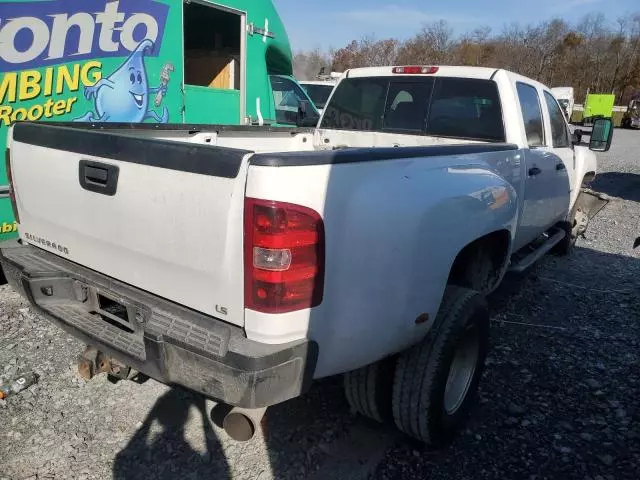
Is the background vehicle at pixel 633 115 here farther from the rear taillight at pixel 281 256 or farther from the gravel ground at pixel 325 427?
the rear taillight at pixel 281 256

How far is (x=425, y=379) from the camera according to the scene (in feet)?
8.16

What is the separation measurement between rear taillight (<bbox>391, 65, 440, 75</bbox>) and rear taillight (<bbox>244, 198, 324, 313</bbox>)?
2.66 meters

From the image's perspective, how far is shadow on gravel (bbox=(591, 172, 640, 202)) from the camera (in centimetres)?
1100

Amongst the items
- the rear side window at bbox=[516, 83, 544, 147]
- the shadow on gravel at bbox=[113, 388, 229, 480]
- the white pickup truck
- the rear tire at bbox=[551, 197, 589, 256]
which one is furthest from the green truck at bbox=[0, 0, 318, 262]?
the rear tire at bbox=[551, 197, 589, 256]

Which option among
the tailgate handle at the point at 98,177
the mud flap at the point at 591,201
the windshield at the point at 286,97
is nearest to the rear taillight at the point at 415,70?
the tailgate handle at the point at 98,177

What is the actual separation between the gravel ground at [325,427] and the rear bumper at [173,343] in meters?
0.69

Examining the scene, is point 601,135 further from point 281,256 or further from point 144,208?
point 144,208

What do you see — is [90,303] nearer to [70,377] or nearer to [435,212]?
[70,377]

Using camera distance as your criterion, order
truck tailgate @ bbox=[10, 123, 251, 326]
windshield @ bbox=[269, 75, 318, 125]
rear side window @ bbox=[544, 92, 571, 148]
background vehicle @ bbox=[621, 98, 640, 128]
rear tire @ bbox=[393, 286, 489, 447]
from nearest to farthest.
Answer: truck tailgate @ bbox=[10, 123, 251, 326] → rear tire @ bbox=[393, 286, 489, 447] → rear side window @ bbox=[544, 92, 571, 148] → windshield @ bbox=[269, 75, 318, 125] → background vehicle @ bbox=[621, 98, 640, 128]

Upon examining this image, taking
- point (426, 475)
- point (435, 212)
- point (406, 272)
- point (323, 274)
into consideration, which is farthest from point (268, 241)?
point (426, 475)

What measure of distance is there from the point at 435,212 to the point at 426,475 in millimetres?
1331

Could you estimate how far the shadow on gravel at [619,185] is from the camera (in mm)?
10998

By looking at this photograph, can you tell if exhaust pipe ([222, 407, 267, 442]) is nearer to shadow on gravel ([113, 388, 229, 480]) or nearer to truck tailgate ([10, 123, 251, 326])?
shadow on gravel ([113, 388, 229, 480])

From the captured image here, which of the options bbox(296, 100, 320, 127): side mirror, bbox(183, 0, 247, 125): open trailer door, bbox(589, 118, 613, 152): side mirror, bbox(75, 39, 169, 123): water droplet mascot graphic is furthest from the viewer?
bbox(296, 100, 320, 127): side mirror
